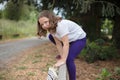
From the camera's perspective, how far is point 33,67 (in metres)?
9.67

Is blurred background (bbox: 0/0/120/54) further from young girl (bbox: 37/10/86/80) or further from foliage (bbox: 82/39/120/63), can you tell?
young girl (bbox: 37/10/86/80)

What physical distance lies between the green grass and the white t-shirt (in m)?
23.5

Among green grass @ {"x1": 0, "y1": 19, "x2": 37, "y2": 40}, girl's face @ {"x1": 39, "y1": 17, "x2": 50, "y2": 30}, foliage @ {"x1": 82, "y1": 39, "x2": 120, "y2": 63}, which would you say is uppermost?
girl's face @ {"x1": 39, "y1": 17, "x2": 50, "y2": 30}

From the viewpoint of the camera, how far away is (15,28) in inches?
1307

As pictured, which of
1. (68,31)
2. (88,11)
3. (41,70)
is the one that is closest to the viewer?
(68,31)

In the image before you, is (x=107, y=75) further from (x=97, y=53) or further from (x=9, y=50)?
(x=9, y=50)

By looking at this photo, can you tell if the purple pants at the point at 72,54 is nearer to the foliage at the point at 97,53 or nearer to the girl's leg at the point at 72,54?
the girl's leg at the point at 72,54

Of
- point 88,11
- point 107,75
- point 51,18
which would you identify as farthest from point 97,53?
point 51,18

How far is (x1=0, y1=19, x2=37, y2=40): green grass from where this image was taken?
2916cm

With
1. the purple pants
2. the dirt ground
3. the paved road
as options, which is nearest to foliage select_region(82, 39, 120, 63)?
the dirt ground

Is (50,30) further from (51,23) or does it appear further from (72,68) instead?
(72,68)

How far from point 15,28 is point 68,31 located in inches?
1152

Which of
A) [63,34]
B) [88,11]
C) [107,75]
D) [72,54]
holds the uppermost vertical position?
[63,34]

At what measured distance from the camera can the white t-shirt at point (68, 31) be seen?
4301 mm
